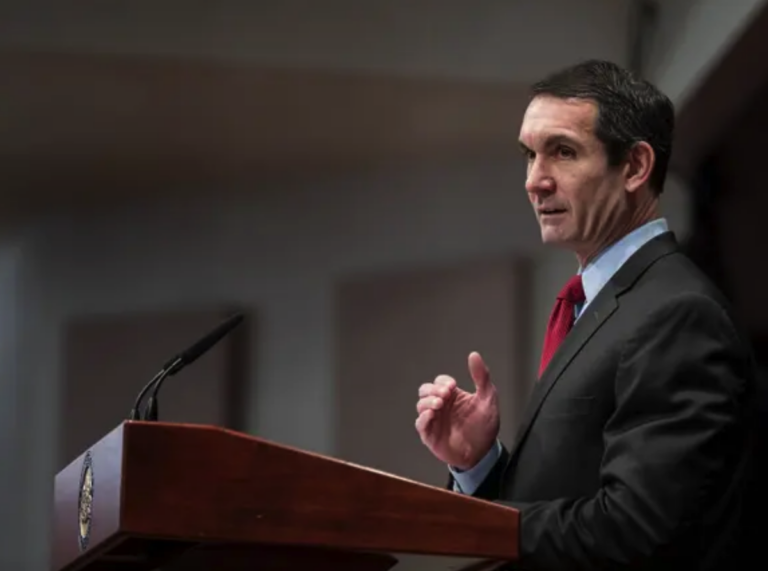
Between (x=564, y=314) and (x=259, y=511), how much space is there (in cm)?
73

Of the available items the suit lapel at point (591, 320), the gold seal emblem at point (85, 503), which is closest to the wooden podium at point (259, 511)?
the gold seal emblem at point (85, 503)

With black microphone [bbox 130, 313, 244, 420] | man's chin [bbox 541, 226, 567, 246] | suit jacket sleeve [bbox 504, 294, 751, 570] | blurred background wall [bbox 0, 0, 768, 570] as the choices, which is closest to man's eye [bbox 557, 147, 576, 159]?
man's chin [bbox 541, 226, 567, 246]

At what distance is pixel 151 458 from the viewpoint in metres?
1.53

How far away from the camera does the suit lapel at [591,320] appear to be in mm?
1923

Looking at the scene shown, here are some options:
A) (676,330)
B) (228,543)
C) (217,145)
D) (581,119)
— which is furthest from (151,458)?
(217,145)

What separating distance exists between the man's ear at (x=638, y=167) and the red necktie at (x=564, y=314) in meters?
0.17

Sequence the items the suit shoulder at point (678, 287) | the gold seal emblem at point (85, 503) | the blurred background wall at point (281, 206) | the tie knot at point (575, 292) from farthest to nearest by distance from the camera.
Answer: the blurred background wall at point (281, 206), the tie knot at point (575, 292), the suit shoulder at point (678, 287), the gold seal emblem at point (85, 503)

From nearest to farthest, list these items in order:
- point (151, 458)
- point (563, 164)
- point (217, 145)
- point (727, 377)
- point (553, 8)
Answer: point (151, 458), point (727, 377), point (563, 164), point (553, 8), point (217, 145)

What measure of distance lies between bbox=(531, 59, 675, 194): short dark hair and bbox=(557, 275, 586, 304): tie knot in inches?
7.0

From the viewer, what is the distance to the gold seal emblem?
1669 mm

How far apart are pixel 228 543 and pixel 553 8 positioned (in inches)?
→ 115

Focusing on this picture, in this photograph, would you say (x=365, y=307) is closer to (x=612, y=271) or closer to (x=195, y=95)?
(x=195, y=95)

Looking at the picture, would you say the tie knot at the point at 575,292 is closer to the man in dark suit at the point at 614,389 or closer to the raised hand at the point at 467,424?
the man in dark suit at the point at 614,389

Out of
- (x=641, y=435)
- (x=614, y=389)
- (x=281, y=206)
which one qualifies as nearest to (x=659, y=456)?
(x=641, y=435)
